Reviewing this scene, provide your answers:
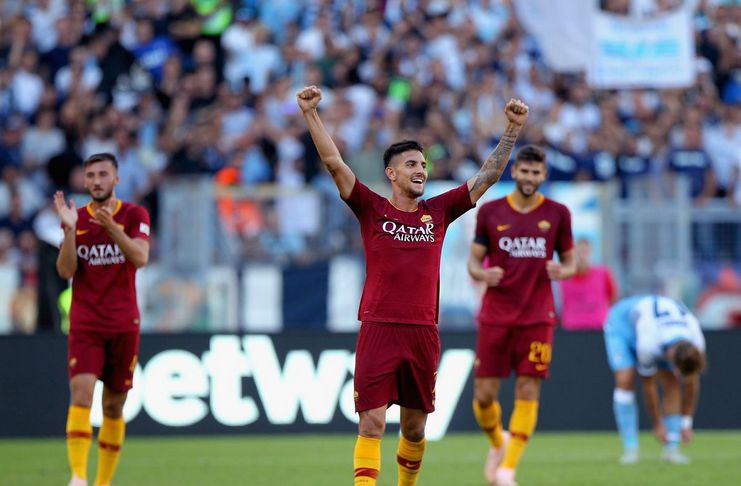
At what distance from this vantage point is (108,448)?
952 cm

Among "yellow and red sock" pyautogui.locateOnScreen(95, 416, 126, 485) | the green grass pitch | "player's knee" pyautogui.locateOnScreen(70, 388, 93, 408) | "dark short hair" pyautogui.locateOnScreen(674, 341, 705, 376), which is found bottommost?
the green grass pitch

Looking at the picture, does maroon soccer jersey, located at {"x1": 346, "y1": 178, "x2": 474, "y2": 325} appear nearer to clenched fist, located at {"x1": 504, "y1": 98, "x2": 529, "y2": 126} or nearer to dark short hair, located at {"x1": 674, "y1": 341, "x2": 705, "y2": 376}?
clenched fist, located at {"x1": 504, "y1": 98, "x2": 529, "y2": 126}

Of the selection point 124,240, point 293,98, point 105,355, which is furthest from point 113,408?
point 293,98

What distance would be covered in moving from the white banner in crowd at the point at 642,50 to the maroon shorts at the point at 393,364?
1141 cm

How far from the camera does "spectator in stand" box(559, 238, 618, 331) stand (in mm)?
15172

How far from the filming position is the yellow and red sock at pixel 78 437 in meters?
9.41

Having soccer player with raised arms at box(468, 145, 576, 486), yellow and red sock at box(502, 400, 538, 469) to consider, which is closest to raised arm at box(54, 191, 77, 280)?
soccer player with raised arms at box(468, 145, 576, 486)

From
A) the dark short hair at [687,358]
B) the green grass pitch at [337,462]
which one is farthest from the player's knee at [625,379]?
the dark short hair at [687,358]

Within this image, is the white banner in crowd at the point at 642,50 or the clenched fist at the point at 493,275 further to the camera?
the white banner in crowd at the point at 642,50

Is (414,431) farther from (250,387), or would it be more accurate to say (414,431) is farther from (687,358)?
(250,387)

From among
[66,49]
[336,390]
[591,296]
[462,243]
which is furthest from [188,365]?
[66,49]

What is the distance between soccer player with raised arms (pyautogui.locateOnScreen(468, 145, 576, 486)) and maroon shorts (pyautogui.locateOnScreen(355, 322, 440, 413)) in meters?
2.23

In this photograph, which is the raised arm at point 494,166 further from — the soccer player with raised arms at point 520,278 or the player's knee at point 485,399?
the player's knee at point 485,399

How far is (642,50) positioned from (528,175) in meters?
9.35
